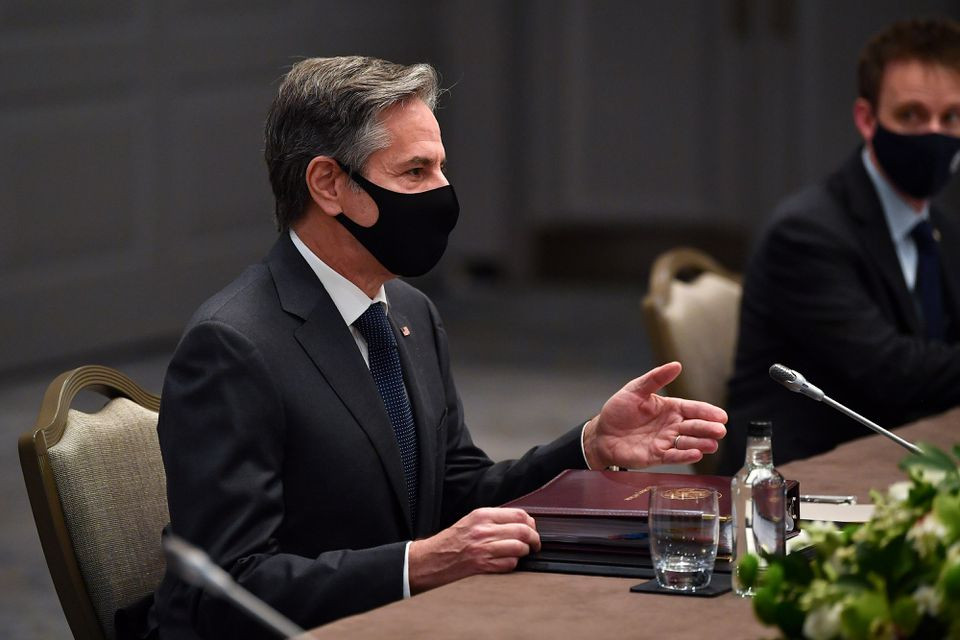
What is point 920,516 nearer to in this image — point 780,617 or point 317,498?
point 780,617

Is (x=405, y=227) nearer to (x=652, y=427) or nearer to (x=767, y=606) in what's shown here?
(x=652, y=427)

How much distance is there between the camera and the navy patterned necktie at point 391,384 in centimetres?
223

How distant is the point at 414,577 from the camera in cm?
195

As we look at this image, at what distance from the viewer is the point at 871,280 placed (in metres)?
3.25

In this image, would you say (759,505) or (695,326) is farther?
(695,326)

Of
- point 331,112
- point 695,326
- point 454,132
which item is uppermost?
point 331,112

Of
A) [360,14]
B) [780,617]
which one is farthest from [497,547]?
[360,14]

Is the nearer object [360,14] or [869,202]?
[869,202]

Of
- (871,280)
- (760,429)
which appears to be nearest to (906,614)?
(760,429)

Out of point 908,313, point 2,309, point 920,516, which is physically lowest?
point 2,309

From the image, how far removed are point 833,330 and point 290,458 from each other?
4.76 ft

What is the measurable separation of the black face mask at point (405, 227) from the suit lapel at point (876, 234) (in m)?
1.30

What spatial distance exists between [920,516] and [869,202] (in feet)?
6.74

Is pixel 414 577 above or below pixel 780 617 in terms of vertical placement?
below
